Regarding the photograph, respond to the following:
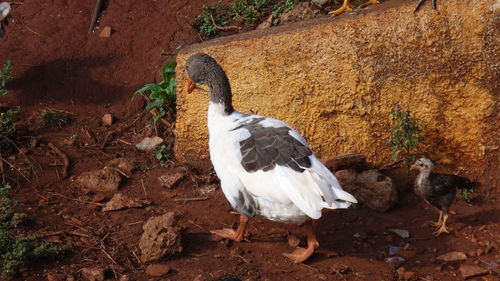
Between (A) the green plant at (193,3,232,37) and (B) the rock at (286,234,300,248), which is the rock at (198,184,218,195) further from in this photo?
(A) the green plant at (193,3,232,37)

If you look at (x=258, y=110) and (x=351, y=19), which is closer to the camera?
(x=351, y=19)

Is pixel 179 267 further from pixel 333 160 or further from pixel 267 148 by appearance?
pixel 333 160

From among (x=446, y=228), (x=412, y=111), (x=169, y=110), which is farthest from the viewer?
(x=169, y=110)

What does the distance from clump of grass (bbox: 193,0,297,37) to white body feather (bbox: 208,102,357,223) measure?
126 inches

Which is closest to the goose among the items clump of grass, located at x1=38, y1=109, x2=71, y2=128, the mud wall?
the mud wall

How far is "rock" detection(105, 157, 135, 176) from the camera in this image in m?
6.40

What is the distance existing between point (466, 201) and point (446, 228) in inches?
21.5

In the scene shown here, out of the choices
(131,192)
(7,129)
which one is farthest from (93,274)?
(7,129)

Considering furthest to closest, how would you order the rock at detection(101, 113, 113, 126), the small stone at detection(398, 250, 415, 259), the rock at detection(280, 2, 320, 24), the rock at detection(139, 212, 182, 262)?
the rock at detection(101, 113, 113, 126) → the rock at detection(280, 2, 320, 24) → the small stone at detection(398, 250, 415, 259) → the rock at detection(139, 212, 182, 262)

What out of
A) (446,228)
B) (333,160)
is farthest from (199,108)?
(446,228)

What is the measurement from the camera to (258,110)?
6.09m

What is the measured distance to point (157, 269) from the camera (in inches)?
187

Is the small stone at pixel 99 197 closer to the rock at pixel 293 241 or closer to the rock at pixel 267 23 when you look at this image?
the rock at pixel 293 241

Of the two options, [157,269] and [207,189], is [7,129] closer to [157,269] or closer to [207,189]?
[207,189]
